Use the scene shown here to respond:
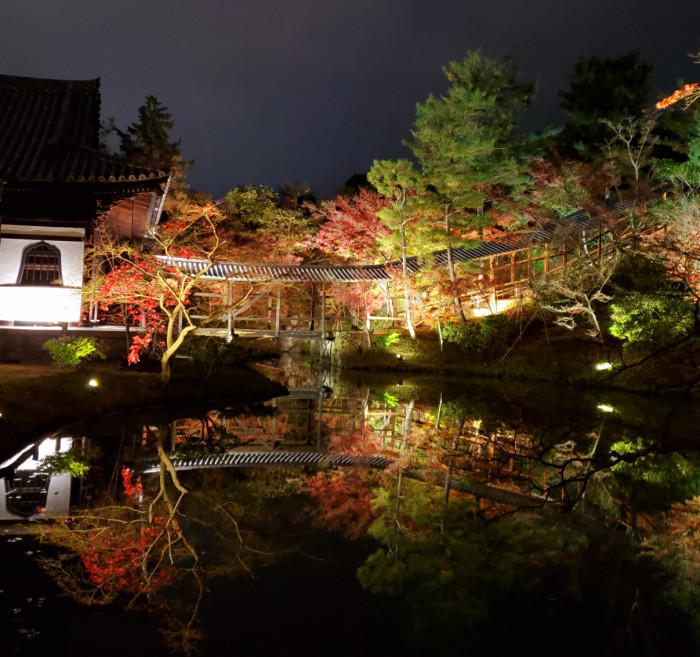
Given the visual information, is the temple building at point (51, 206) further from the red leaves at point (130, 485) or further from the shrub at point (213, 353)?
the red leaves at point (130, 485)

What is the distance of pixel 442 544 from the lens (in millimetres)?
5219

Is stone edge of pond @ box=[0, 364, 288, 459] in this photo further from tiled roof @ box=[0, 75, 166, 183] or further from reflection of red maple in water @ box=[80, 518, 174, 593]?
tiled roof @ box=[0, 75, 166, 183]

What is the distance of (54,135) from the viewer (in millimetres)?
14852

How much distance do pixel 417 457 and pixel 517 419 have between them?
4240mm

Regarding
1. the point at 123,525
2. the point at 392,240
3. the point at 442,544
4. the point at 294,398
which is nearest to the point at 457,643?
the point at 442,544

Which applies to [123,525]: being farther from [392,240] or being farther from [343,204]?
[343,204]

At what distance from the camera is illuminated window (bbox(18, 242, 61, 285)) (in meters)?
14.1

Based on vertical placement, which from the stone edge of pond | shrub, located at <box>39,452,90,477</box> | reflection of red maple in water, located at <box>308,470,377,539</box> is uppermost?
the stone edge of pond

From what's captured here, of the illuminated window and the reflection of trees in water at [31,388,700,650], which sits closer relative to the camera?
the reflection of trees in water at [31,388,700,650]

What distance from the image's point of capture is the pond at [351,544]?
3680 millimetres

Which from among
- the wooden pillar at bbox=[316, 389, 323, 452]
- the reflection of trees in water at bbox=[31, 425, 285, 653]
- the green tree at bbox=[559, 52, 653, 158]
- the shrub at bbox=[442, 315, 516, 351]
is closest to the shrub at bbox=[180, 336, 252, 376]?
the wooden pillar at bbox=[316, 389, 323, 452]

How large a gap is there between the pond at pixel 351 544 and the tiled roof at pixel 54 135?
677 centimetres

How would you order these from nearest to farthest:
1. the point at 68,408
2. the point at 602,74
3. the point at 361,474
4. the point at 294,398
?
1. the point at 361,474
2. the point at 68,408
3. the point at 294,398
4. the point at 602,74

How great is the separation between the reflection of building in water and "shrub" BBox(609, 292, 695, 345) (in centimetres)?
1623
